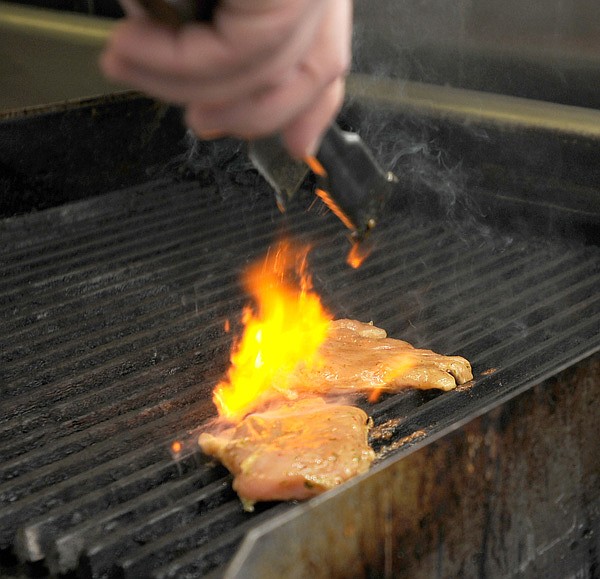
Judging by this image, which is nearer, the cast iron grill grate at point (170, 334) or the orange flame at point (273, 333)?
the cast iron grill grate at point (170, 334)

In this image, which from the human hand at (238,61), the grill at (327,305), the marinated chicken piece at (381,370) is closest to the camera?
the human hand at (238,61)

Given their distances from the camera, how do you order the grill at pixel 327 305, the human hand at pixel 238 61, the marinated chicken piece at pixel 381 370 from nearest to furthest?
1. the human hand at pixel 238 61
2. the grill at pixel 327 305
3. the marinated chicken piece at pixel 381 370

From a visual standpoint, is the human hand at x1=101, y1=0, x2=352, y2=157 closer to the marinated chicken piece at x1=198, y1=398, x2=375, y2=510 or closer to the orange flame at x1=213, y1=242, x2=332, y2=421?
the marinated chicken piece at x1=198, y1=398, x2=375, y2=510

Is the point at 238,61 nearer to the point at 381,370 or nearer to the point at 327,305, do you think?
the point at 381,370

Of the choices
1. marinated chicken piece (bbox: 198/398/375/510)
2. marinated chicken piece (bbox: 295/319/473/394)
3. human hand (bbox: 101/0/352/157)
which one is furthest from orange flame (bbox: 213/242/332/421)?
human hand (bbox: 101/0/352/157)

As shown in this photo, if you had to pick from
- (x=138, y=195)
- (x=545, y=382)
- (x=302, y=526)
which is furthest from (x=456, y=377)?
(x=138, y=195)

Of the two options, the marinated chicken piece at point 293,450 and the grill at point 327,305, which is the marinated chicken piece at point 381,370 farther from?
the marinated chicken piece at point 293,450

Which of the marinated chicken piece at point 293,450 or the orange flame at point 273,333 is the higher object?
the marinated chicken piece at point 293,450

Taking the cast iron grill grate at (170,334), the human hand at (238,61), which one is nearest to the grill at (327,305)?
the cast iron grill grate at (170,334)
